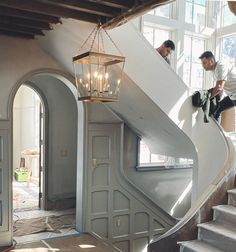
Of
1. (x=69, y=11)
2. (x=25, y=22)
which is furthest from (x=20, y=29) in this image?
(x=69, y=11)

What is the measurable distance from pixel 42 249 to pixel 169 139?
2380mm

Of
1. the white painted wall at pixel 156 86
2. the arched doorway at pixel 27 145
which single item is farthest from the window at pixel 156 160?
the arched doorway at pixel 27 145

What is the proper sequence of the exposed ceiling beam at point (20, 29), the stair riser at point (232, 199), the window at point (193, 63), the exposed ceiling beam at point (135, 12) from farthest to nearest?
the window at point (193, 63) → the exposed ceiling beam at point (20, 29) → the stair riser at point (232, 199) → the exposed ceiling beam at point (135, 12)

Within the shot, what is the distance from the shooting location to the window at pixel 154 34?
538cm

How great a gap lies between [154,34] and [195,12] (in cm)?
99

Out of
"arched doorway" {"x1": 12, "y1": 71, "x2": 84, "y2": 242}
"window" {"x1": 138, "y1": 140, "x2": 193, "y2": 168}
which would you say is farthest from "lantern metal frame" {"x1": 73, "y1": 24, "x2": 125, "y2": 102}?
"window" {"x1": 138, "y1": 140, "x2": 193, "y2": 168}

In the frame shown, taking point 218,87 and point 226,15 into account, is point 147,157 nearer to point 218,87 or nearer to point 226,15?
point 218,87

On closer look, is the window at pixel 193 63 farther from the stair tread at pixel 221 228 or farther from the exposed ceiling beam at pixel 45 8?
the stair tread at pixel 221 228

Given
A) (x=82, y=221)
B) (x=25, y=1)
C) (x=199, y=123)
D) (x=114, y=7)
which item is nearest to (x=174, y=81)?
(x=199, y=123)

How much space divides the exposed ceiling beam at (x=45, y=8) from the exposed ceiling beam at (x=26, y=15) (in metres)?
0.23

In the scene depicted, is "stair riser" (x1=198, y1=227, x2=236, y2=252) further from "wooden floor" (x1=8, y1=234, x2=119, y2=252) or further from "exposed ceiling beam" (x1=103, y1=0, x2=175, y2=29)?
"exposed ceiling beam" (x1=103, y1=0, x2=175, y2=29)

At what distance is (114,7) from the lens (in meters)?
3.12

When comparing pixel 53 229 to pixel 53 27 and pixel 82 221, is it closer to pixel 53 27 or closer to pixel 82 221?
pixel 82 221

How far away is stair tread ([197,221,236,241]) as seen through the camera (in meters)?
2.92
